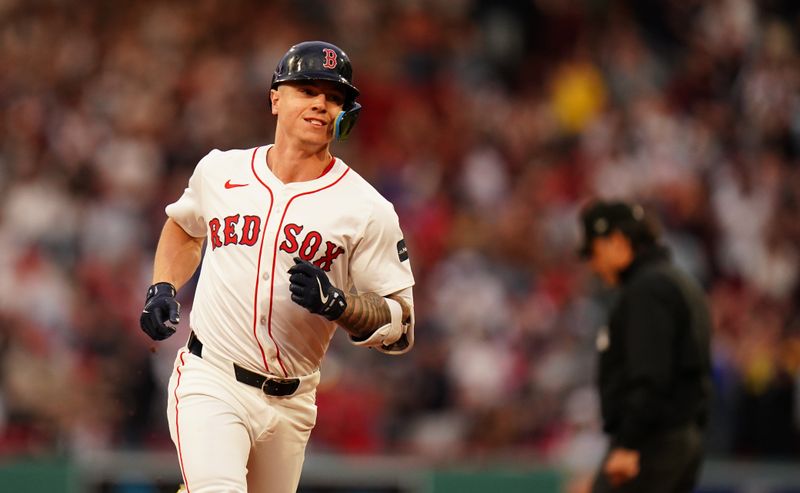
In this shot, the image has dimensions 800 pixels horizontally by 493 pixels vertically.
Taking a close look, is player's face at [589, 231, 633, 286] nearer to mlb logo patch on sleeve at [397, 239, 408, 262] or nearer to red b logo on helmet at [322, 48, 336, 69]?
mlb logo patch on sleeve at [397, 239, 408, 262]

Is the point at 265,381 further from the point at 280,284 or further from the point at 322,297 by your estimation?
the point at 322,297

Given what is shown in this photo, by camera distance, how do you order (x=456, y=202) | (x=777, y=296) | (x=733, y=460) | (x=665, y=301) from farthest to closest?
(x=456, y=202) → (x=777, y=296) → (x=733, y=460) → (x=665, y=301)

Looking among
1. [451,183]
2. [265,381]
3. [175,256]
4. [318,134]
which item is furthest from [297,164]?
[451,183]

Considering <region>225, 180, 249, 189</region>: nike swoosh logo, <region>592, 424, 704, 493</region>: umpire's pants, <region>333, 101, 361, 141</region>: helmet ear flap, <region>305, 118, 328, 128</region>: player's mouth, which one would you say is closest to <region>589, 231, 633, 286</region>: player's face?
<region>592, 424, 704, 493</region>: umpire's pants

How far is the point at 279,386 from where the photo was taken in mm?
5316

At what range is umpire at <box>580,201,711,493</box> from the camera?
6516 millimetres

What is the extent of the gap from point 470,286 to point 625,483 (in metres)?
6.02

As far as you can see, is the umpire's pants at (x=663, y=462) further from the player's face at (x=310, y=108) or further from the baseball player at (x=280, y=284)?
the player's face at (x=310, y=108)

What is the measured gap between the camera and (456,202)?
13.6 metres

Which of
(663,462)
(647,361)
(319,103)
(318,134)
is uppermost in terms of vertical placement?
(319,103)

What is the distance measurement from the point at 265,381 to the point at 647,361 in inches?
81.4

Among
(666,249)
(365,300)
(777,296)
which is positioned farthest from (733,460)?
(365,300)

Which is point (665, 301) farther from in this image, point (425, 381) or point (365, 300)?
point (425, 381)

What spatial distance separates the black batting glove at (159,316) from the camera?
204 inches
